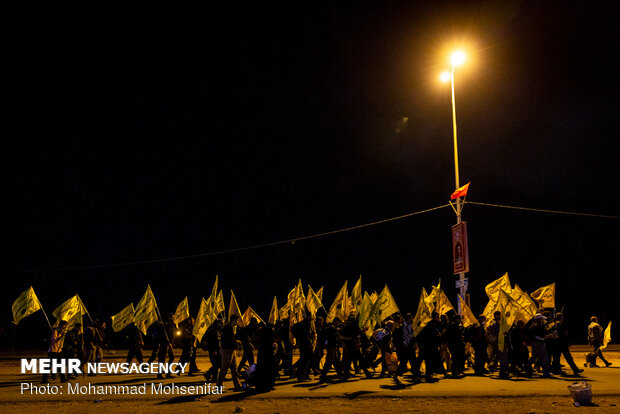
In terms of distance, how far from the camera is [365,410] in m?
10.2

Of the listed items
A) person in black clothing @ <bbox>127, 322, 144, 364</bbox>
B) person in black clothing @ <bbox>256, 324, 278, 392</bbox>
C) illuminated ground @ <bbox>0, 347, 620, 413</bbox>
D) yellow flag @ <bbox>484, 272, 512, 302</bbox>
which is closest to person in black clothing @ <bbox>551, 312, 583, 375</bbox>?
illuminated ground @ <bbox>0, 347, 620, 413</bbox>

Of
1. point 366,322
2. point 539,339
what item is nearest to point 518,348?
point 539,339

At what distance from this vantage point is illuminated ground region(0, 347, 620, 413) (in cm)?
1057

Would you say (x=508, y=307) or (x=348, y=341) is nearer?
(x=348, y=341)

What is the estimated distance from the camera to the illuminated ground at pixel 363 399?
34.7 ft

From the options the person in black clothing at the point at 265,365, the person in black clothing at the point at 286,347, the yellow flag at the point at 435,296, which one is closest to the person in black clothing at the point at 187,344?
the person in black clothing at the point at 286,347

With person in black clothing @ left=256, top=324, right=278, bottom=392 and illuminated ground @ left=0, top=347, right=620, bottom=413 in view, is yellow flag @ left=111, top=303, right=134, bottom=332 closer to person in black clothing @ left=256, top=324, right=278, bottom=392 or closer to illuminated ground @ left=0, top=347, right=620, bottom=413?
illuminated ground @ left=0, top=347, right=620, bottom=413

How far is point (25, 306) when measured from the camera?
20141 millimetres

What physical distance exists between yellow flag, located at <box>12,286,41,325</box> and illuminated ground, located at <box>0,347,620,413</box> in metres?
6.24

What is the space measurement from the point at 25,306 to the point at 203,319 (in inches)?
265

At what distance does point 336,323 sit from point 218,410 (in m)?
5.92

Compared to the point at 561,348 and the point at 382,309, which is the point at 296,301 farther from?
the point at 561,348

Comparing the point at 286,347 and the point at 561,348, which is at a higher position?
the point at 286,347

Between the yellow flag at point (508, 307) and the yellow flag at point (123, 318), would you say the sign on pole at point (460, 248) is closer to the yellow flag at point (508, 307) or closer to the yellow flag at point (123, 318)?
the yellow flag at point (508, 307)
